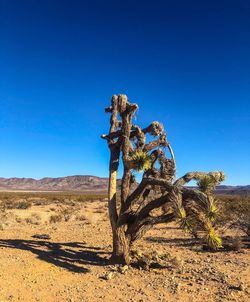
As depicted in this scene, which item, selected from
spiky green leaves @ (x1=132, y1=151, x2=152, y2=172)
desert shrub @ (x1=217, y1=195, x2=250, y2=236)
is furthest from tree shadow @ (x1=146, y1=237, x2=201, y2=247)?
spiky green leaves @ (x1=132, y1=151, x2=152, y2=172)

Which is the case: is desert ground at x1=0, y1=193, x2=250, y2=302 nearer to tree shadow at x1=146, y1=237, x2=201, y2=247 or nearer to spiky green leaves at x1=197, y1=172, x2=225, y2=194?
tree shadow at x1=146, y1=237, x2=201, y2=247

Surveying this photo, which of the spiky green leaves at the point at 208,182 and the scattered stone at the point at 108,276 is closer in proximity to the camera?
the scattered stone at the point at 108,276

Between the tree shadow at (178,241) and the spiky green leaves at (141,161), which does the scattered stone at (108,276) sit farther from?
the tree shadow at (178,241)

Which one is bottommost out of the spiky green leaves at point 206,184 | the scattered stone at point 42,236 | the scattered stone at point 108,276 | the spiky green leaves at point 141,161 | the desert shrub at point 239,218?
the scattered stone at point 108,276

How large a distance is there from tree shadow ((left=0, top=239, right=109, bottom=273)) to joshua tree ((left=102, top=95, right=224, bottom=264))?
0.90 meters

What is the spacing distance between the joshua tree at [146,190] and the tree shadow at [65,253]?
90cm

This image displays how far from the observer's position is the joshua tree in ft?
29.8

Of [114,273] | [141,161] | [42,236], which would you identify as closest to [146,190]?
[141,161]

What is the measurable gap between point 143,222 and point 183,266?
1.51m

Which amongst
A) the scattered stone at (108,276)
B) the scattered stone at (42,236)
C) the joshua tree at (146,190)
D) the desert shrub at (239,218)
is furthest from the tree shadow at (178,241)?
the scattered stone at (108,276)

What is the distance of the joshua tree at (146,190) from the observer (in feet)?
29.8

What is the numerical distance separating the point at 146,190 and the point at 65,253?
3111mm

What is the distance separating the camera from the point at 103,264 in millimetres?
10039

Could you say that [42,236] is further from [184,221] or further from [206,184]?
[184,221]
